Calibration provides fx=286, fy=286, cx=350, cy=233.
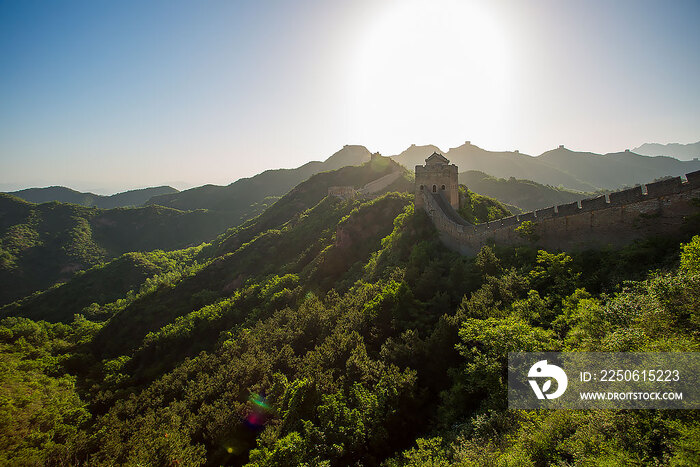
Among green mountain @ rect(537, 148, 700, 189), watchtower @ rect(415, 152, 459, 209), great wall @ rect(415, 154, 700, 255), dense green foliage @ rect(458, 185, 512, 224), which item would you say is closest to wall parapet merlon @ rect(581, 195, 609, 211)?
great wall @ rect(415, 154, 700, 255)

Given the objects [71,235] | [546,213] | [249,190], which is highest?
[249,190]

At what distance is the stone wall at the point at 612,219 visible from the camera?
12406 mm

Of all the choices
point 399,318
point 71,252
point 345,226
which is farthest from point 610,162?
point 71,252

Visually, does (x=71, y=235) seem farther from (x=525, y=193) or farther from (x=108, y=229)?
(x=525, y=193)

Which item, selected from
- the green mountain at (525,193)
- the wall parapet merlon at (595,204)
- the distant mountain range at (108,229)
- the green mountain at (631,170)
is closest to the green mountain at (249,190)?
the distant mountain range at (108,229)

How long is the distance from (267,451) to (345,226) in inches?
1285

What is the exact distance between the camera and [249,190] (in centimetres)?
16838

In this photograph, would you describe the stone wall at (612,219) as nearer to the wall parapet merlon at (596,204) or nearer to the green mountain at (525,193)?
the wall parapet merlon at (596,204)

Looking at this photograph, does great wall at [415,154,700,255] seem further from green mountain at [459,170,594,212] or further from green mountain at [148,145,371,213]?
green mountain at [148,145,371,213]

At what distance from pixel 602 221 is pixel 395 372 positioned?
13.0m

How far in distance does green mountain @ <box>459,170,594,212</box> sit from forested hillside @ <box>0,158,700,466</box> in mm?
81576

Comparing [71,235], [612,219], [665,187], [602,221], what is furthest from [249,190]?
[665,187]

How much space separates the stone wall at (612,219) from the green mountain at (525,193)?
8820 cm

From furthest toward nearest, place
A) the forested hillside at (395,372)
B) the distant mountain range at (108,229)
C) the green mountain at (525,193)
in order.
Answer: the green mountain at (525,193) < the distant mountain range at (108,229) < the forested hillside at (395,372)
